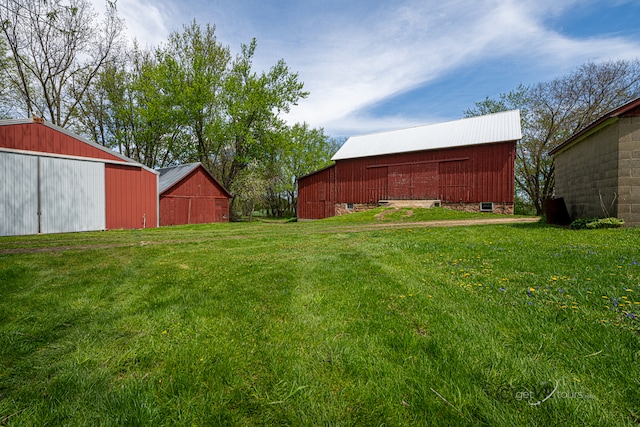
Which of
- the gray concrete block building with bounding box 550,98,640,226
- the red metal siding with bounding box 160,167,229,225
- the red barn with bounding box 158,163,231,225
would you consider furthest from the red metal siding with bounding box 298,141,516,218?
the red barn with bounding box 158,163,231,225

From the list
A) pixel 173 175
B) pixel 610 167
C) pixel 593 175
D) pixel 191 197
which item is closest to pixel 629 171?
pixel 610 167

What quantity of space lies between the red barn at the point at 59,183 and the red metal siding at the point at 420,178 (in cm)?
1670

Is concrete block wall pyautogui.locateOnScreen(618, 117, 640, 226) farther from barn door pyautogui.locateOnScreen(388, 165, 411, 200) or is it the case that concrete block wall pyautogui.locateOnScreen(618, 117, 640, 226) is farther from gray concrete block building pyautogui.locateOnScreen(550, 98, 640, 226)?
barn door pyautogui.locateOnScreen(388, 165, 411, 200)

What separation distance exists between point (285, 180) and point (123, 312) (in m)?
42.6

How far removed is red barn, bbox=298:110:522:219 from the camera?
21297 millimetres

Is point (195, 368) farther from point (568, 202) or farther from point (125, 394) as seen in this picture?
point (568, 202)

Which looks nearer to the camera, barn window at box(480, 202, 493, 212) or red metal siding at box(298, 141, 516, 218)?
red metal siding at box(298, 141, 516, 218)

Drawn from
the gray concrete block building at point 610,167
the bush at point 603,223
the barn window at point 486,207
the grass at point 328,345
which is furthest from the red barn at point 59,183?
the barn window at point 486,207

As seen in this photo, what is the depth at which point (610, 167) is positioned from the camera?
984 centimetres

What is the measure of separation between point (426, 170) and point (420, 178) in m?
0.80

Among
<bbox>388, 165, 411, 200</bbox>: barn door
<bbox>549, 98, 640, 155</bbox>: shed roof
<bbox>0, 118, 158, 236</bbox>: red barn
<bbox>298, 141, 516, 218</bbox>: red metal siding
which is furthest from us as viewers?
<bbox>388, 165, 411, 200</bbox>: barn door

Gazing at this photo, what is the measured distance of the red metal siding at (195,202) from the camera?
20.7 meters

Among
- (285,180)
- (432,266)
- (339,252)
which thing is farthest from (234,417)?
(285,180)

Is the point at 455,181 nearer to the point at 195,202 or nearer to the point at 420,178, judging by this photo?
the point at 420,178
